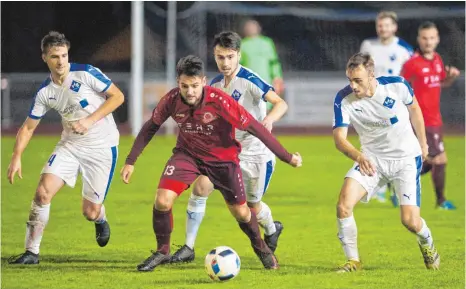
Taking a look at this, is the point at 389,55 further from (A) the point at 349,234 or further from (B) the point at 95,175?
(A) the point at 349,234

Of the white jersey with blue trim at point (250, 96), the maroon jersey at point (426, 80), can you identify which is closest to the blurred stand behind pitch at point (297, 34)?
the maroon jersey at point (426, 80)

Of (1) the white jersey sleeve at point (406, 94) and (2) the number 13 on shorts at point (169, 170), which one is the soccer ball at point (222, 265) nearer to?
(2) the number 13 on shorts at point (169, 170)

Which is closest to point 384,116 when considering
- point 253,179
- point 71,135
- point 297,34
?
point 253,179

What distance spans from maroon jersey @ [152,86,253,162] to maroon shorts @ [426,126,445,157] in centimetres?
505

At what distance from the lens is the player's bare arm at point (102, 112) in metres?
8.80

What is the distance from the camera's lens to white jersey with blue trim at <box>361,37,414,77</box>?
1344 cm

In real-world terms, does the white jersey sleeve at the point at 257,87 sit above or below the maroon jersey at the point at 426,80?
above

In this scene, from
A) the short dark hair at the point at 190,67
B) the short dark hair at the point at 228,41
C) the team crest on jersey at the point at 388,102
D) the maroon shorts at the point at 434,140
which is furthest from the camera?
the maroon shorts at the point at 434,140

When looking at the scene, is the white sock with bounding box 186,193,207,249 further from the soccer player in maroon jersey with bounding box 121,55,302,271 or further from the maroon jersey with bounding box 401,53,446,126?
the maroon jersey with bounding box 401,53,446,126

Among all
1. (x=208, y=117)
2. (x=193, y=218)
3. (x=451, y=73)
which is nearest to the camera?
(x=208, y=117)

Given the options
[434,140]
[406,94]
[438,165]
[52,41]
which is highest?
[52,41]

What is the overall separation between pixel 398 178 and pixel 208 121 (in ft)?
5.48

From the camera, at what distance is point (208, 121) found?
8328 mm

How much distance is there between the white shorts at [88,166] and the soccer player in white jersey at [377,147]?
219 centimetres
